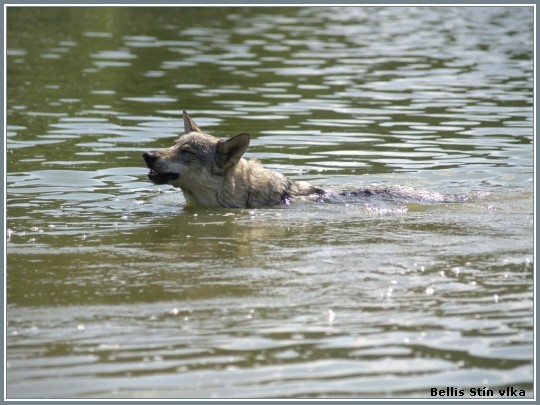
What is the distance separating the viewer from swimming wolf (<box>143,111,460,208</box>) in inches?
490

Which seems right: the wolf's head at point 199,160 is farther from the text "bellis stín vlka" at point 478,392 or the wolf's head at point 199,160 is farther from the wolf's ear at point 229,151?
the text "bellis stín vlka" at point 478,392

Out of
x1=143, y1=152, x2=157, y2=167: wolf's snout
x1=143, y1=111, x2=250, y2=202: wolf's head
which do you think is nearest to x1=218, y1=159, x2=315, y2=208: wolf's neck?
x1=143, y1=111, x2=250, y2=202: wolf's head

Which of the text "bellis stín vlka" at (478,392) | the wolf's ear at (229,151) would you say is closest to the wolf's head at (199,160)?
the wolf's ear at (229,151)

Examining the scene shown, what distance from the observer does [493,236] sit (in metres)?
10.9

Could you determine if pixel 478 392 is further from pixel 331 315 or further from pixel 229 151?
pixel 229 151

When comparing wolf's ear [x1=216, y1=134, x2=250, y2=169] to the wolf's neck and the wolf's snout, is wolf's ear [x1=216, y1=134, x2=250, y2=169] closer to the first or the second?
the wolf's neck

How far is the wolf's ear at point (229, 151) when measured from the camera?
12.5 meters

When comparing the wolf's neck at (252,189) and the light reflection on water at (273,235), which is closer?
the light reflection on water at (273,235)

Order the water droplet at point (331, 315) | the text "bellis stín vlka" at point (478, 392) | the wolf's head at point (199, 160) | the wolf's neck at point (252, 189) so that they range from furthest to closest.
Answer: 1. the wolf's neck at point (252, 189)
2. the wolf's head at point (199, 160)
3. the water droplet at point (331, 315)
4. the text "bellis stín vlka" at point (478, 392)

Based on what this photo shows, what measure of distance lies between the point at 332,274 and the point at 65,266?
247 centimetres

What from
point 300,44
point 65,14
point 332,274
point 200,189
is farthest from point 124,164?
point 65,14

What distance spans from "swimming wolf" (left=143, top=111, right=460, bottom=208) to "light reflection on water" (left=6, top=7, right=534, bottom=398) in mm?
269

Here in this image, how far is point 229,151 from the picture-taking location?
12.6 metres

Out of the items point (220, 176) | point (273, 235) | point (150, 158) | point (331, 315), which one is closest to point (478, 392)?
point (331, 315)
